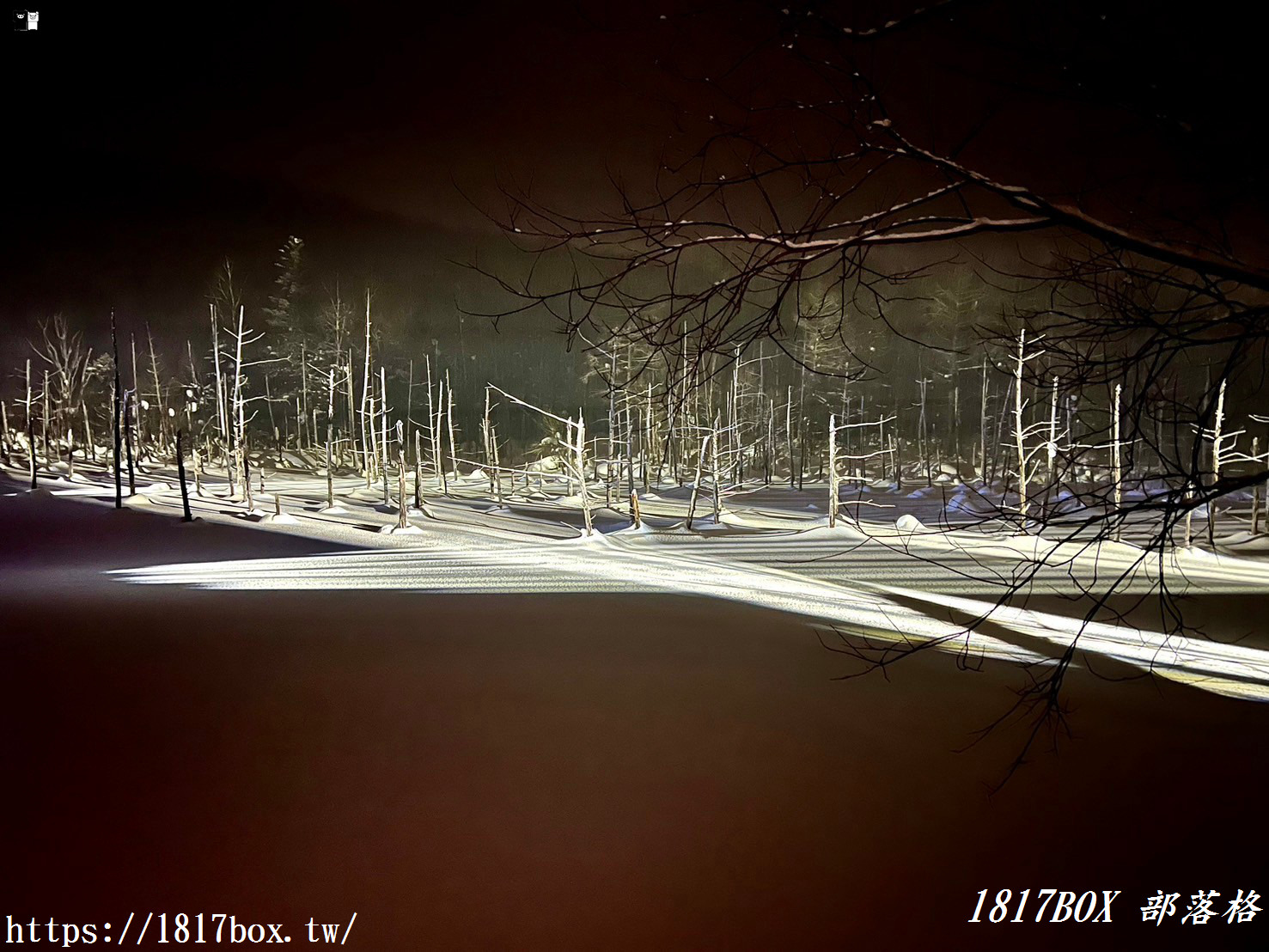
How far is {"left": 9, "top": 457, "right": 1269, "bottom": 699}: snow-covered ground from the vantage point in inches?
263

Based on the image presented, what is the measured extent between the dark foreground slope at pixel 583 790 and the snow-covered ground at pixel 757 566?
0.89 metres

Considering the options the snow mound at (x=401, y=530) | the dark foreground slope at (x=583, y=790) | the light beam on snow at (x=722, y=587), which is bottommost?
the dark foreground slope at (x=583, y=790)

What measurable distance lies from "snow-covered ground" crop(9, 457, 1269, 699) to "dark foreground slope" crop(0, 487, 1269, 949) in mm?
892

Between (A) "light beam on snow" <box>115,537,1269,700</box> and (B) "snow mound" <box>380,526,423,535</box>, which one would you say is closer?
(A) "light beam on snow" <box>115,537,1269,700</box>

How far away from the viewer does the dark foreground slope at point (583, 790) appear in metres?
3.10

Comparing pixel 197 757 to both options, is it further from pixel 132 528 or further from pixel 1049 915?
pixel 132 528

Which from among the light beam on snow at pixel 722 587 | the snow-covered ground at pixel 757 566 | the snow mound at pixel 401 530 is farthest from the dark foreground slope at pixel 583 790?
the snow mound at pixel 401 530

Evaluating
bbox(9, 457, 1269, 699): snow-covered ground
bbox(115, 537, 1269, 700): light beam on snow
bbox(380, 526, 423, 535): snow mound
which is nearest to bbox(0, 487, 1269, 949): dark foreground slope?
bbox(115, 537, 1269, 700): light beam on snow

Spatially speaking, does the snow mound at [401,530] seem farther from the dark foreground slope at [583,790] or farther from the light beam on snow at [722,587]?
the dark foreground slope at [583,790]

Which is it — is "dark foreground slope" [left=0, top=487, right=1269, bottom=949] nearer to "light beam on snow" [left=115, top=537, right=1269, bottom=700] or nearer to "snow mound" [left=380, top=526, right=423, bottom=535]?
"light beam on snow" [left=115, top=537, right=1269, bottom=700]

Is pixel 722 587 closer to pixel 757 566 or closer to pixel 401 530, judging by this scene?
pixel 757 566

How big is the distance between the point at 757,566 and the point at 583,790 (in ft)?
18.4

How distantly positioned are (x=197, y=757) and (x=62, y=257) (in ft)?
33.2

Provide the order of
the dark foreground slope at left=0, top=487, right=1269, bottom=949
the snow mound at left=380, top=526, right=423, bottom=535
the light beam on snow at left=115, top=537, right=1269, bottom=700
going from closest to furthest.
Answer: the dark foreground slope at left=0, top=487, right=1269, bottom=949
the light beam on snow at left=115, top=537, right=1269, bottom=700
the snow mound at left=380, top=526, right=423, bottom=535
